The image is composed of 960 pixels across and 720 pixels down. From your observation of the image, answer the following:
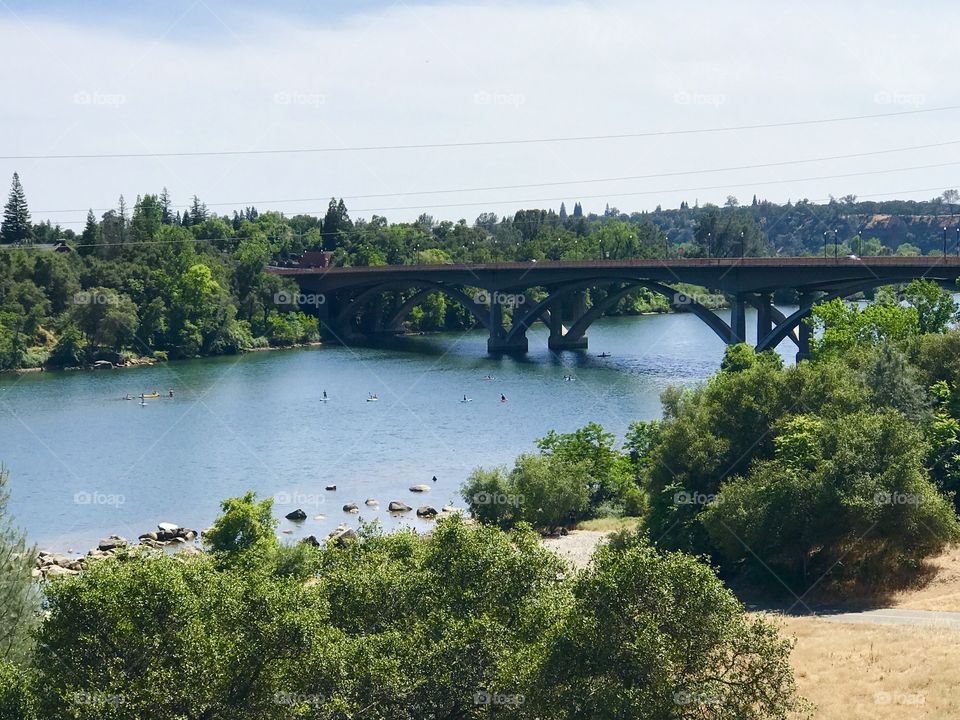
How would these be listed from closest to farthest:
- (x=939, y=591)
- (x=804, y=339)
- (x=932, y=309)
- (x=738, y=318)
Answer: (x=939, y=591) < (x=932, y=309) < (x=804, y=339) < (x=738, y=318)

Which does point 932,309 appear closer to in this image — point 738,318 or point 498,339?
point 738,318

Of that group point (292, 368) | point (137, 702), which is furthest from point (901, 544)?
point (292, 368)

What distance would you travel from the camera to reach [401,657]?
63.4ft

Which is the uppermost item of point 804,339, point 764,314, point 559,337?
point 764,314

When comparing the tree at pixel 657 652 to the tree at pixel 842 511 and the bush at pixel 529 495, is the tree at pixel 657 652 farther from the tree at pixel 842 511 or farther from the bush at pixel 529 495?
the bush at pixel 529 495

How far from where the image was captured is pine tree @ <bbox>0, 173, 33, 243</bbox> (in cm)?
12781

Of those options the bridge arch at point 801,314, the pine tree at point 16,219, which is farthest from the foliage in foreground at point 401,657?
the pine tree at point 16,219

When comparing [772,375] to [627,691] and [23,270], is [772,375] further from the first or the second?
[23,270]

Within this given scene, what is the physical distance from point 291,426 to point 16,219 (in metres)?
79.8

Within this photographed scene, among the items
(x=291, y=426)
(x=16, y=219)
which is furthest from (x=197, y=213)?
(x=291, y=426)

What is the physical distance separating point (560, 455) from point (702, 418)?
954cm

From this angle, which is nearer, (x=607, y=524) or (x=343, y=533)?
(x=343, y=533)

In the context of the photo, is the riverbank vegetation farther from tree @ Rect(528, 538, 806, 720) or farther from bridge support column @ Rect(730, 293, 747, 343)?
bridge support column @ Rect(730, 293, 747, 343)

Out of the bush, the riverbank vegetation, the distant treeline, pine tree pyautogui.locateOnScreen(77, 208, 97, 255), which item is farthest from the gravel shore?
pine tree pyautogui.locateOnScreen(77, 208, 97, 255)
